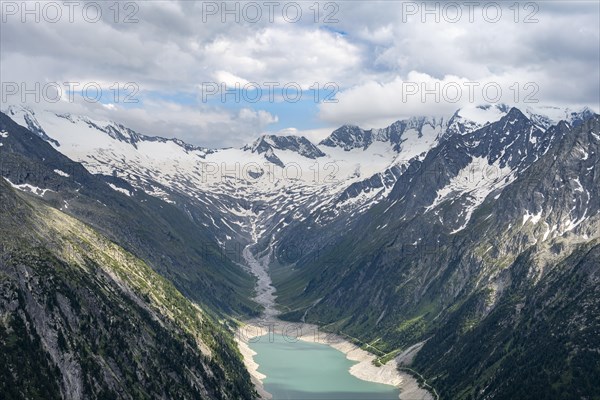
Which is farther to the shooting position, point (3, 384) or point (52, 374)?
point (52, 374)

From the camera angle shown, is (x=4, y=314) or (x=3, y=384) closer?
(x=3, y=384)

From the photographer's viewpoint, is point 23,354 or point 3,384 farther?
point 23,354

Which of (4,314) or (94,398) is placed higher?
(4,314)

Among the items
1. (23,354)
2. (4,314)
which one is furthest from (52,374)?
(4,314)

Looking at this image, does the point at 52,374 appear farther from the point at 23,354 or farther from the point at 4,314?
the point at 4,314

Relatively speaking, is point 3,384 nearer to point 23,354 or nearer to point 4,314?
point 23,354

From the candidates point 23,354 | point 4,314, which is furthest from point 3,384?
point 4,314

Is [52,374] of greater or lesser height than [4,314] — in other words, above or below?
below
